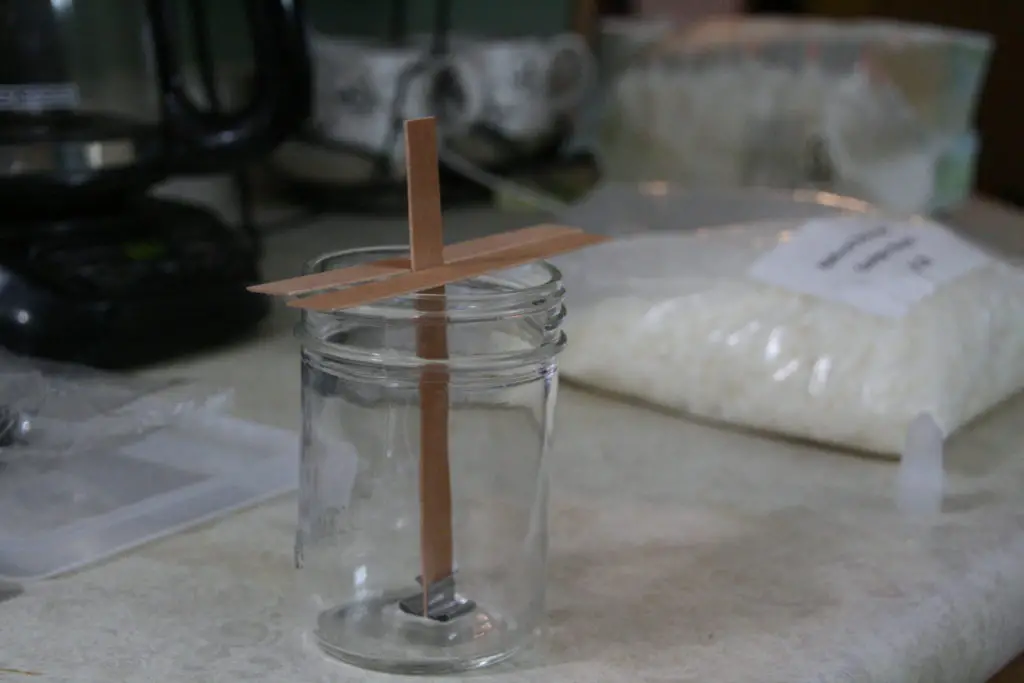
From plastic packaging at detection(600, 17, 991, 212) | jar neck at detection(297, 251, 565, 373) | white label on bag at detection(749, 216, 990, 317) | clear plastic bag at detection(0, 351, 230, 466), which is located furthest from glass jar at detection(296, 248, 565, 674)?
plastic packaging at detection(600, 17, 991, 212)

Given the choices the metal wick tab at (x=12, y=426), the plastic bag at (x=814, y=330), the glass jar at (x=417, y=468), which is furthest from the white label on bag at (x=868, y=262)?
the metal wick tab at (x=12, y=426)

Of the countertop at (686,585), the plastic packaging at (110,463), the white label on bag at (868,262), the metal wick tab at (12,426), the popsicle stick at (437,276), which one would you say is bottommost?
the countertop at (686,585)

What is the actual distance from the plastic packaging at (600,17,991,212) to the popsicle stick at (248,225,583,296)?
68 cm

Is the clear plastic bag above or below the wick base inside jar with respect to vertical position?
above

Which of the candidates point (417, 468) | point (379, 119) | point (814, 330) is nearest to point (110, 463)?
point (417, 468)

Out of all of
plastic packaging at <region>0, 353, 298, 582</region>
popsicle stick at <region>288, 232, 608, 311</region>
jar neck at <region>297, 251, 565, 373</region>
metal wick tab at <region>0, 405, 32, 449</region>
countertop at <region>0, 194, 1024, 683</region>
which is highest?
popsicle stick at <region>288, 232, 608, 311</region>

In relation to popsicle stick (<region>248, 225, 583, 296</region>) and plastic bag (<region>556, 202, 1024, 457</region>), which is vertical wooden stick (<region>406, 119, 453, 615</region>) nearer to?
popsicle stick (<region>248, 225, 583, 296</region>)

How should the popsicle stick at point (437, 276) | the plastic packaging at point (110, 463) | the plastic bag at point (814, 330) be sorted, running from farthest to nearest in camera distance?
the plastic bag at point (814, 330)
the plastic packaging at point (110, 463)
the popsicle stick at point (437, 276)

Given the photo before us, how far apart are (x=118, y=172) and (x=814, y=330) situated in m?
0.42

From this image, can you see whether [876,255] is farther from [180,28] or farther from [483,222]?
[180,28]

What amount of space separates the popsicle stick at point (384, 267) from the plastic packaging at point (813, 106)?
678 millimetres

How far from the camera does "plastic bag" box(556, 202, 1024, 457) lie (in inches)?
22.6

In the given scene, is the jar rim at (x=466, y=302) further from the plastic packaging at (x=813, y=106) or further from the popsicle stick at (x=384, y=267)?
the plastic packaging at (x=813, y=106)

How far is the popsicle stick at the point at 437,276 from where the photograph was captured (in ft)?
1.08
